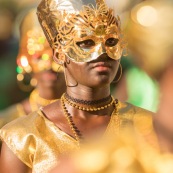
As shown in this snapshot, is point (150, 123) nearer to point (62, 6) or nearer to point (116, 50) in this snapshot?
point (116, 50)

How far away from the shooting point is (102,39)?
2.60m

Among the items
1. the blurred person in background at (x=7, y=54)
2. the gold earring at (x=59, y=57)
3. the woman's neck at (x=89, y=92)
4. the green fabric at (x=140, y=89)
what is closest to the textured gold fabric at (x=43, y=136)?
the woman's neck at (x=89, y=92)

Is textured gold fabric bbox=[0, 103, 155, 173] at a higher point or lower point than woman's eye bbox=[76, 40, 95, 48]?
lower

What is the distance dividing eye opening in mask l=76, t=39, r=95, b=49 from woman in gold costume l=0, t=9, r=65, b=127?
1.32m

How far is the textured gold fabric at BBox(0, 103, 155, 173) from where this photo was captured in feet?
8.37

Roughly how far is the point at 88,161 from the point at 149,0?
5.54 ft

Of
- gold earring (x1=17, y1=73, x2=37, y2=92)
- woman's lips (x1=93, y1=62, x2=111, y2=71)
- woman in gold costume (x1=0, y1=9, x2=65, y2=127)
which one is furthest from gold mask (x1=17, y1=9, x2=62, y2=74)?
woman's lips (x1=93, y1=62, x2=111, y2=71)

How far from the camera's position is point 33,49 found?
13.6ft

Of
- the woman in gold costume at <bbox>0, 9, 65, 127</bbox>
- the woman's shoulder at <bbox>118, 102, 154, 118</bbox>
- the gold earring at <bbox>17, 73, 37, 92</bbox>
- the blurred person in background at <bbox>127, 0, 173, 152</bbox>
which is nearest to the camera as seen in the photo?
the blurred person in background at <bbox>127, 0, 173, 152</bbox>

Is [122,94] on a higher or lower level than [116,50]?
lower

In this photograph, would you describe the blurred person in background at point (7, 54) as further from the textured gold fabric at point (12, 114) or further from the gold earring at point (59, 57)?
the gold earring at point (59, 57)

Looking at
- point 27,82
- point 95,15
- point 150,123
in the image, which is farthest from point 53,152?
point 27,82

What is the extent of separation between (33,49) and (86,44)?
1578 mm

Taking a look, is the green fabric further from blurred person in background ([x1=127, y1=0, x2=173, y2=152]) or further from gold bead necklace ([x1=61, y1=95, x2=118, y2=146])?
gold bead necklace ([x1=61, y1=95, x2=118, y2=146])
